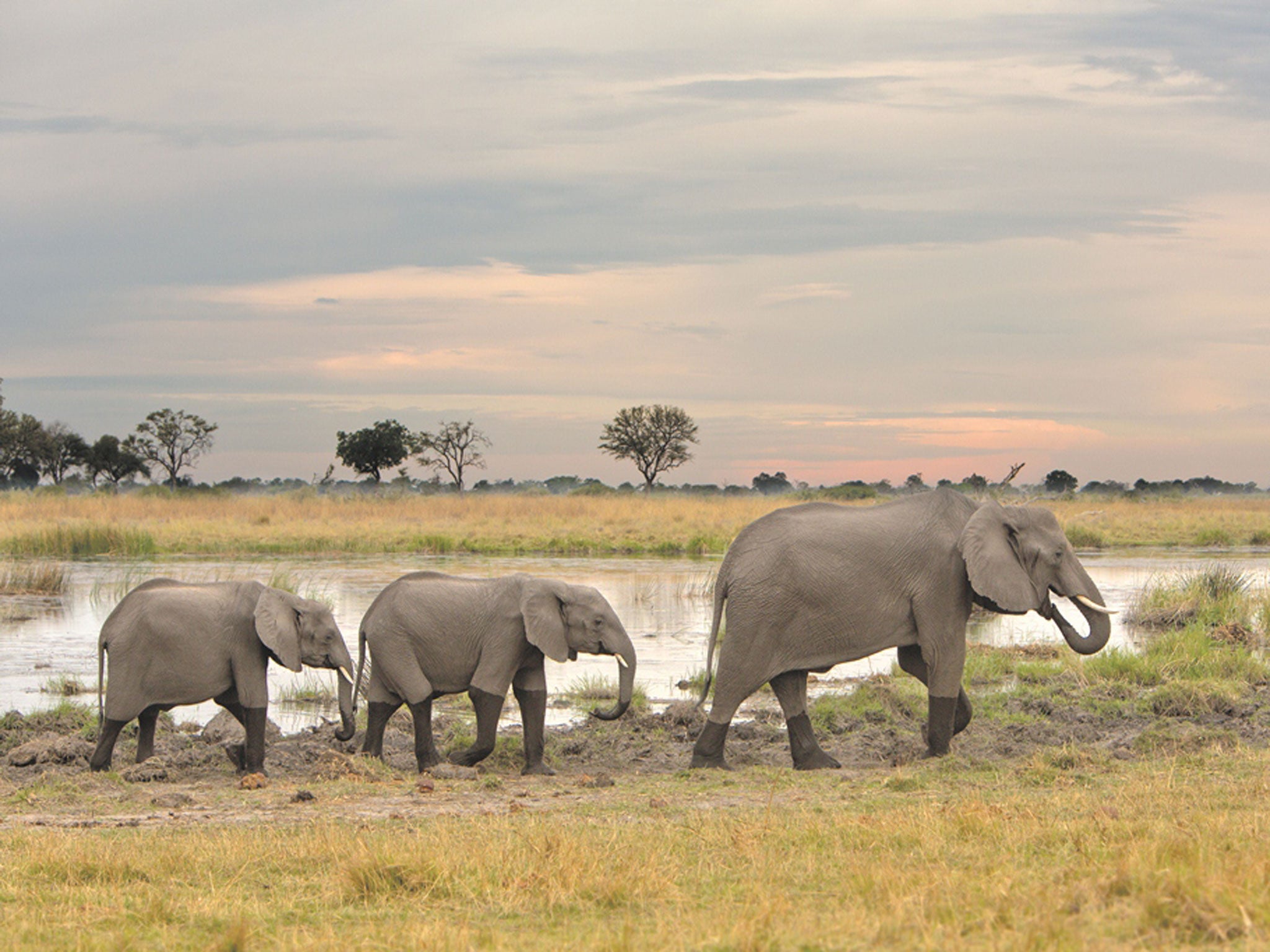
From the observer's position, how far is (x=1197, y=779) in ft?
30.0

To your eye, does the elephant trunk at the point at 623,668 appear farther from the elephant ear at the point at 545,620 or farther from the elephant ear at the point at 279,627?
the elephant ear at the point at 279,627

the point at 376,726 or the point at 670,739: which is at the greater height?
the point at 376,726

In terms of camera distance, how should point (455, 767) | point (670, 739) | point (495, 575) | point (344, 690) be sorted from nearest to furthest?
point (455, 767)
point (344, 690)
point (670, 739)
point (495, 575)

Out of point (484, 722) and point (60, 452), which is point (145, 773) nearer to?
point (484, 722)

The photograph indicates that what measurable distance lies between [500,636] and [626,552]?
25.9 metres

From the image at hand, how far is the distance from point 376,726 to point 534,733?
4.26ft

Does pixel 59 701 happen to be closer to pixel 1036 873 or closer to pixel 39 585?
pixel 1036 873

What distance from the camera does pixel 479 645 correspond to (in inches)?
430

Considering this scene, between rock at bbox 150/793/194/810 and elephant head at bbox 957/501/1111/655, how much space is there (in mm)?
5616

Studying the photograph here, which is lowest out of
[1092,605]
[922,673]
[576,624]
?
[922,673]

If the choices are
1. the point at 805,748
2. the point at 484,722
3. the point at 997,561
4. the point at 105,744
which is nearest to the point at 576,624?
the point at 484,722

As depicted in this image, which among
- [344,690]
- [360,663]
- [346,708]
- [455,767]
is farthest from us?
[360,663]

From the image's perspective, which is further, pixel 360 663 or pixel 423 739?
pixel 360 663

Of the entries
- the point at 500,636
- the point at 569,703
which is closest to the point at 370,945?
the point at 500,636
